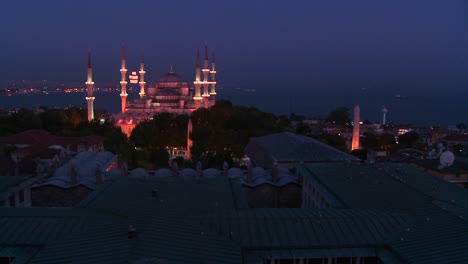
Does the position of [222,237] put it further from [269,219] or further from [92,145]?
[92,145]

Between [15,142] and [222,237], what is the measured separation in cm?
2759

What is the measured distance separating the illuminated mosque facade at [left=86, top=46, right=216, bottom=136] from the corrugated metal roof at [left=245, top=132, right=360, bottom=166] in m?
26.7

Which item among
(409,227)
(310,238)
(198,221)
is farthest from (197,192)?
(409,227)

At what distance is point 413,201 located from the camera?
1298 centimetres

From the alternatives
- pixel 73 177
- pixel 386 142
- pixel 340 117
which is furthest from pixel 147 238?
pixel 340 117

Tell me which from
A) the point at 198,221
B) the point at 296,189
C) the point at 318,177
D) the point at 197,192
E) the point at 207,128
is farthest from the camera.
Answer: the point at 207,128

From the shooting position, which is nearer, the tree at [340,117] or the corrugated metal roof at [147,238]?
the corrugated metal roof at [147,238]

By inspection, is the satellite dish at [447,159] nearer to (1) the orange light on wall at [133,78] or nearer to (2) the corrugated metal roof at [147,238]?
(2) the corrugated metal roof at [147,238]

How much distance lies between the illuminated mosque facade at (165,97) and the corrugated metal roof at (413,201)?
38.1m

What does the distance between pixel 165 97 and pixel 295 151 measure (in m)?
38.6

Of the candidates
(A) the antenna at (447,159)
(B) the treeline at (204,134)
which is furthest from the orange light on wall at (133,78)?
(A) the antenna at (447,159)

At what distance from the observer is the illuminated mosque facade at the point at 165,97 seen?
52.5 meters

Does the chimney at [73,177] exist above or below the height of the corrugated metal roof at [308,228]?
below

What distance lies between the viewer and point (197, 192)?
1496 cm
